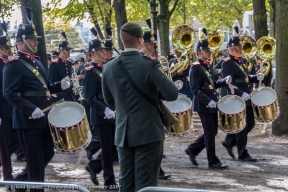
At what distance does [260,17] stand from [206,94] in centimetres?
907

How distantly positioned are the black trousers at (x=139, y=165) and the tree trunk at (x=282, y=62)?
8.46 m

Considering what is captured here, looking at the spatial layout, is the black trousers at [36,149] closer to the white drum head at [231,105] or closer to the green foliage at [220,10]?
the white drum head at [231,105]

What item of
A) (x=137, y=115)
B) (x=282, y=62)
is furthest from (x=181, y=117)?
(x=282, y=62)

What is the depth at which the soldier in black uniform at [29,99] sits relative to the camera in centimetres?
758

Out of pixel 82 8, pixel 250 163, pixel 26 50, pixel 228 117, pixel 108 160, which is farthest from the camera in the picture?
pixel 82 8

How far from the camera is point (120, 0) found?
57.5ft

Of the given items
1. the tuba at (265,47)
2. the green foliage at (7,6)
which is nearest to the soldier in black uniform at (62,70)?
the tuba at (265,47)

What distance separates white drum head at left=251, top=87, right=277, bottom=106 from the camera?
441 inches

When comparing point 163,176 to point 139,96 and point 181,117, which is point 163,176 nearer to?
point 181,117

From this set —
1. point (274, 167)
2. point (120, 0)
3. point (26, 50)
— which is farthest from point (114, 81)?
point (120, 0)

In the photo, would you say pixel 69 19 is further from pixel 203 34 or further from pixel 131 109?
pixel 131 109

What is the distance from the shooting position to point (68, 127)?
767 cm

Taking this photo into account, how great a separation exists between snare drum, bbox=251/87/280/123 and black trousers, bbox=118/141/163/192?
203 inches

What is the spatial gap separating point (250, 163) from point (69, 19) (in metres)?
14.1
